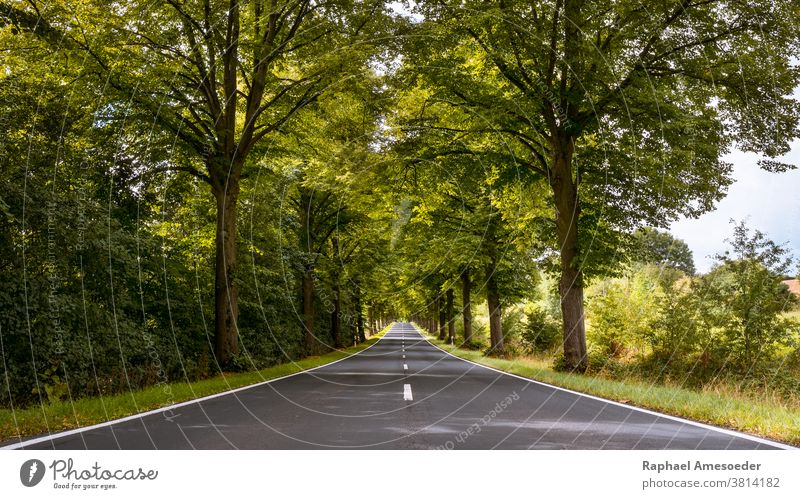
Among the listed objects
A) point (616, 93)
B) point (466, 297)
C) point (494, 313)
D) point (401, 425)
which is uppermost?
point (616, 93)

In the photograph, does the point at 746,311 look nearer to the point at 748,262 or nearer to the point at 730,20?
the point at 748,262

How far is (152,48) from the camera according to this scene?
15.6 metres

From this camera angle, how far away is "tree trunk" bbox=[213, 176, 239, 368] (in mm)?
17016

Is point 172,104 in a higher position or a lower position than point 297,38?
lower

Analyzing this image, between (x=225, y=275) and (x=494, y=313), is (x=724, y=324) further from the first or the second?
(x=494, y=313)

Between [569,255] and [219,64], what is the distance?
12.2 meters

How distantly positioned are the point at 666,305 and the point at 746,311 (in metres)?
3.13

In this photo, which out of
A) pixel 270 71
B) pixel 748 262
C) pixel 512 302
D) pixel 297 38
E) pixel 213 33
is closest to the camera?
pixel 748 262

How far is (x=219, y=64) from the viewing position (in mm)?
17375

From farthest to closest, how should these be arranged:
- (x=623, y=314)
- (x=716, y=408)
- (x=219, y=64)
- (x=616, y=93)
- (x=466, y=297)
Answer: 1. (x=466, y=297)
2. (x=623, y=314)
3. (x=219, y=64)
4. (x=616, y=93)
5. (x=716, y=408)

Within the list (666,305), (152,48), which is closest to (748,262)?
(666,305)

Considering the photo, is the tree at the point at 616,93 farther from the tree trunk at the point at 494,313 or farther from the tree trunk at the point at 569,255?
the tree trunk at the point at 494,313

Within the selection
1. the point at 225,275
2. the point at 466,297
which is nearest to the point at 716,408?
the point at 225,275

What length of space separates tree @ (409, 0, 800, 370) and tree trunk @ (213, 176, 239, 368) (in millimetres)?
6877
